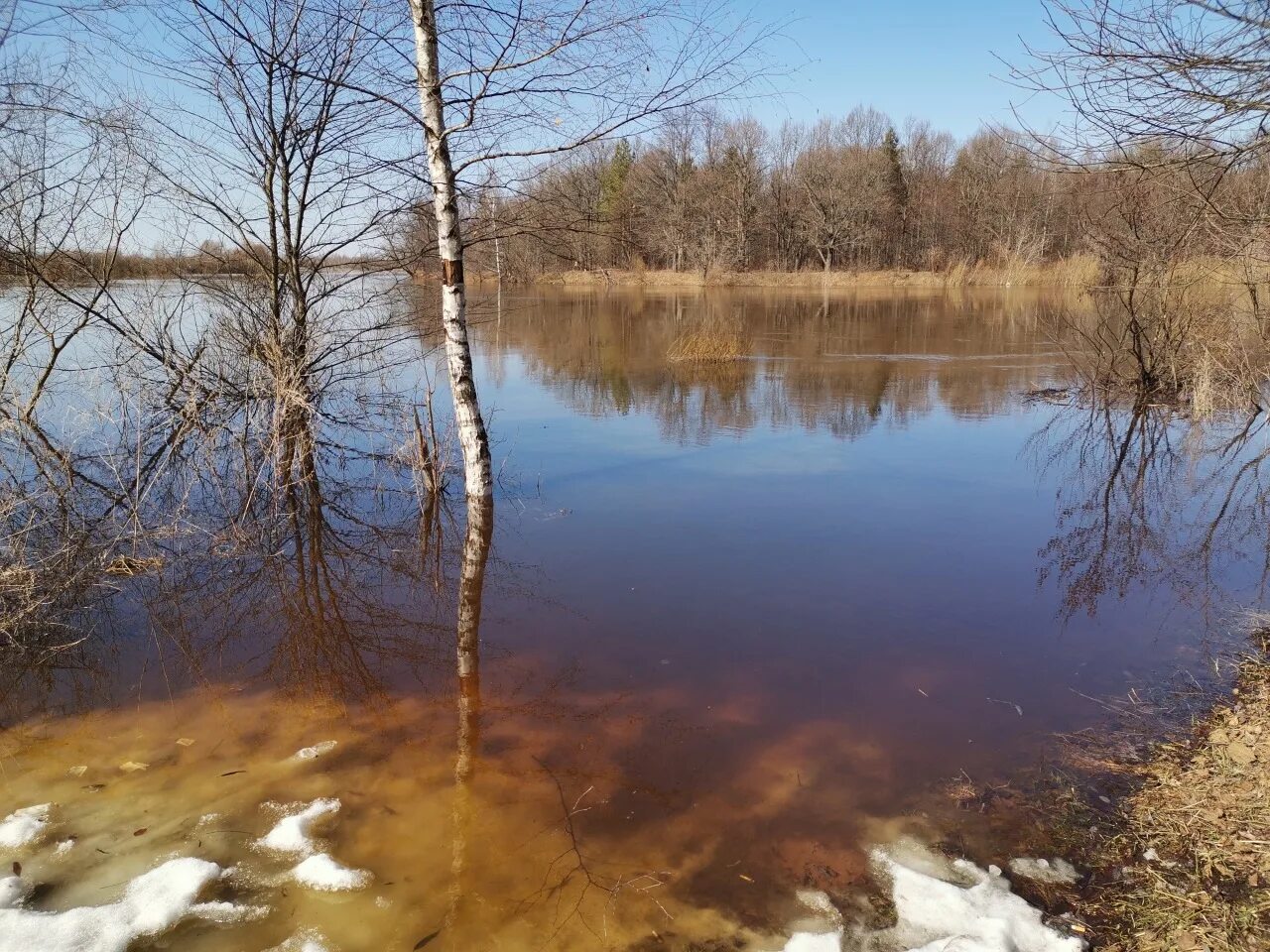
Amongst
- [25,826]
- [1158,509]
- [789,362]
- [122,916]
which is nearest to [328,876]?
[122,916]

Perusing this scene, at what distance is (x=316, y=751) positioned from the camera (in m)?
3.94

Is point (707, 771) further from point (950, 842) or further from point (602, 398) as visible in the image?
point (602, 398)

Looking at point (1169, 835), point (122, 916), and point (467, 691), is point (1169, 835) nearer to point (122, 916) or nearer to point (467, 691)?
point (467, 691)

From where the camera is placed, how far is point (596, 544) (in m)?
6.95

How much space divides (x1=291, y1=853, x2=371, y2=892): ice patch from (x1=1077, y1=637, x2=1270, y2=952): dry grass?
274 centimetres

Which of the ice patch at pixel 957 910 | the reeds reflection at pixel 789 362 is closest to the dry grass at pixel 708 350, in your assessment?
the reeds reflection at pixel 789 362

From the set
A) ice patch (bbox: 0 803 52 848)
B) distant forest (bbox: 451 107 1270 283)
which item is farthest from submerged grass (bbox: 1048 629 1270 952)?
distant forest (bbox: 451 107 1270 283)

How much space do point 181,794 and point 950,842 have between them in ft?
11.0

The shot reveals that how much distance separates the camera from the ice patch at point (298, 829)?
3.24m

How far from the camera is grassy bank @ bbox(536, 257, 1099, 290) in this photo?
42188mm

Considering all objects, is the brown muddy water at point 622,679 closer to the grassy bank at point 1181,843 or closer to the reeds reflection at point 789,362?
the grassy bank at point 1181,843

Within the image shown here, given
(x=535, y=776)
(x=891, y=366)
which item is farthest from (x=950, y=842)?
(x=891, y=366)

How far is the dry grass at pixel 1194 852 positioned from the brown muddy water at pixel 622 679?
0.57 metres

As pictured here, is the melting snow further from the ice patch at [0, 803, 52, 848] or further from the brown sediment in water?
the ice patch at [0, 803, 52, 848]
